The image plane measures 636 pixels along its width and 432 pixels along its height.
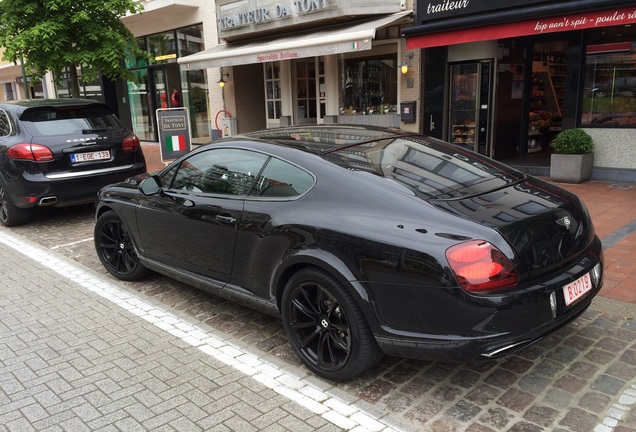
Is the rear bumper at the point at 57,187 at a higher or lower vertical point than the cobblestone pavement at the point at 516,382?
higher

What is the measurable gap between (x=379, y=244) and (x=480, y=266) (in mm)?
564

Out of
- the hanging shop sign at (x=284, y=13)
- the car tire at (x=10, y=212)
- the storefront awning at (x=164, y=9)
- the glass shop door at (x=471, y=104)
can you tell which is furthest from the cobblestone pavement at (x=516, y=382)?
the storefront awning at (x=164, y=9)

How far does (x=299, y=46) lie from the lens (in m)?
10.7

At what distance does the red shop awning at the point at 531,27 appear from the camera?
7.50 metres

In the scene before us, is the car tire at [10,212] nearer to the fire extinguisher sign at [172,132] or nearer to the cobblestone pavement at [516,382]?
the fire extinguisher sign at [172,132]

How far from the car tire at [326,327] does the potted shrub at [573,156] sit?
22.6ft

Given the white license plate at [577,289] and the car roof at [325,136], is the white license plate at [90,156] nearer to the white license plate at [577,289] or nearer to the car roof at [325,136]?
the car roof at [325,136]

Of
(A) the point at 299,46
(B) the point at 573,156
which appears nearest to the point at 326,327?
(B) the point at 573,156

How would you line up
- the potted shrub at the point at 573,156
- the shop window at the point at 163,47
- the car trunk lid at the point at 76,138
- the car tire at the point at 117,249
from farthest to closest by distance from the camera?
the shop window at the point at 163,47 → the potted shrub at the point at 573,156 → the car trunk lid at the point at 76,138 → the car tire at the point at 117,249

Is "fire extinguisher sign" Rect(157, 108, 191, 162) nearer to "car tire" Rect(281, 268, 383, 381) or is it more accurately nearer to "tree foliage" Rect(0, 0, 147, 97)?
"tree foliage" Rect(0, 0, 147, 97)

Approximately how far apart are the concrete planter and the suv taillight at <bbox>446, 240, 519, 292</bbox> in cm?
679

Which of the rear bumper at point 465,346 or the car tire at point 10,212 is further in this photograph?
the car tire at point 10,212

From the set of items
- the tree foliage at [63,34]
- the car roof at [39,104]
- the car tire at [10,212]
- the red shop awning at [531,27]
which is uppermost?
the tree foliage at [63,34]

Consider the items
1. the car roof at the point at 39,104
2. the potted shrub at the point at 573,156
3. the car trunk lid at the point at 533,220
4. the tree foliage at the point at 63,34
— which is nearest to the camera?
the car trunk lid at the point at 533,220
